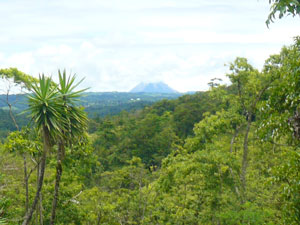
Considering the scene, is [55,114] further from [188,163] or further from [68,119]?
[188,163]

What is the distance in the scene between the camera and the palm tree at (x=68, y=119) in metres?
9.77

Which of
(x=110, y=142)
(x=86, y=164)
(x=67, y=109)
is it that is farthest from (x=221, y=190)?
(x=110, y=142)

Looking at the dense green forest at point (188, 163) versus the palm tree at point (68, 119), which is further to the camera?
Result: the palm tree at point (68, 119)

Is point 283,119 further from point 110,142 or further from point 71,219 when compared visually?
point 110,142

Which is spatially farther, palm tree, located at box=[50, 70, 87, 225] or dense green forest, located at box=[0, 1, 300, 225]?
palm tree, located at box=[50, 70, 87, 225]

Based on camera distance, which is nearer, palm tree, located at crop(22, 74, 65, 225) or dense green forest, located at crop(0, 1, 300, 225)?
dense green forest, located at crop(0, 1, 300, 225)

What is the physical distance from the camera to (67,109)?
9.89 m

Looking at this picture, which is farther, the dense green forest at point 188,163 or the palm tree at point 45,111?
the palm tree at point 45,111

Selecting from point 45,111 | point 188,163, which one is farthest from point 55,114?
point 188,163

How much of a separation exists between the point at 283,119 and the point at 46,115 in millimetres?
7439

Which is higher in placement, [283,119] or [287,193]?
[283,119]

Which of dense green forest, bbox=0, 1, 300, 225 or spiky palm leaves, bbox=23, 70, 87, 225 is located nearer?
dense green forest, bbox=0, 1, 300, 225

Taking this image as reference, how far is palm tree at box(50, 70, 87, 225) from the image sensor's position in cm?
977

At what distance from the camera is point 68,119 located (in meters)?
9.66
